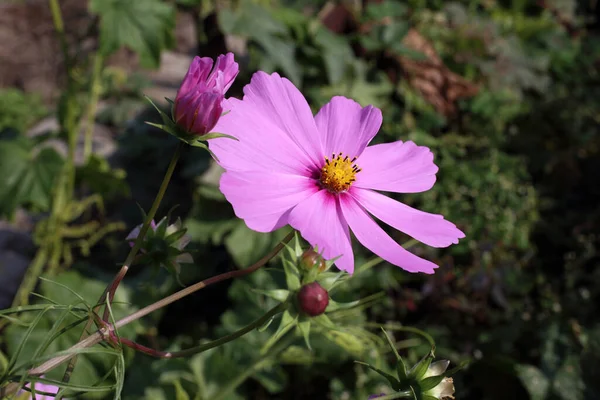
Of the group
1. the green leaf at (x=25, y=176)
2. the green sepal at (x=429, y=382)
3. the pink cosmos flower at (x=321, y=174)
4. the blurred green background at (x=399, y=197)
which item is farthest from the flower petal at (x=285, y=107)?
the green leaf at (x=25, y=176)

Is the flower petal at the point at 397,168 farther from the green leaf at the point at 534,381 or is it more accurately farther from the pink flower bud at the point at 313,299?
the green leaf at the point at 534,381

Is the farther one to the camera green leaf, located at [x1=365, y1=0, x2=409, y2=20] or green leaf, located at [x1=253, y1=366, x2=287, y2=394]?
green leaf, located at [x1=365, y1=0, x2=409, y2=20]

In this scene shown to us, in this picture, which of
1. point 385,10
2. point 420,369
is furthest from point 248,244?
point 420,369

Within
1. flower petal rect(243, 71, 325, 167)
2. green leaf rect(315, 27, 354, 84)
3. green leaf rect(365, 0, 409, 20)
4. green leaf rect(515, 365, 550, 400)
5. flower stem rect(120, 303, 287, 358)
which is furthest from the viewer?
green leaf rect(365, 0, 409, 20)

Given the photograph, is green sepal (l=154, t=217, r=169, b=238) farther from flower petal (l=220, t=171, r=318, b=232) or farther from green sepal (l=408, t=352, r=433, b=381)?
green sepal (l=408, t=352, r=433, b=381)

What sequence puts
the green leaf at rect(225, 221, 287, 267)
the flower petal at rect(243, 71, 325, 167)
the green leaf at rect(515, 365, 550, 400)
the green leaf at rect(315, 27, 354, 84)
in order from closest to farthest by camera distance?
the flower petal at rect(243, 71, 325, 167), the green leaf at rect(515, 365, 550, 400), the green leaf at rect(225, 221, 287, 267), the green leaf at rect(315, 27, 354, 84)

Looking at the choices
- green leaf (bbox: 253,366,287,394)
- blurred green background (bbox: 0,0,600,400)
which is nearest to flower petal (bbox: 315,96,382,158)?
blurred green background (bbox: 0,0,600,400)
